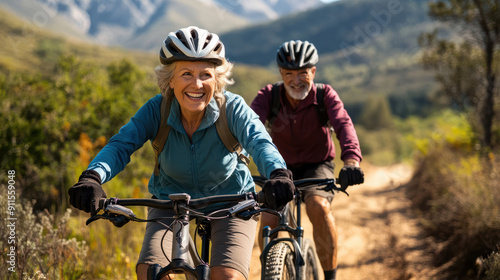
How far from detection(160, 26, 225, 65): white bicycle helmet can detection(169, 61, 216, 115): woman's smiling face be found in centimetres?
5

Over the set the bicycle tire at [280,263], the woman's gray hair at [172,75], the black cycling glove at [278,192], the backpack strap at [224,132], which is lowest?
the bicycle tire at [280,263]

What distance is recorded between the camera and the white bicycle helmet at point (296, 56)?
13.7 feet

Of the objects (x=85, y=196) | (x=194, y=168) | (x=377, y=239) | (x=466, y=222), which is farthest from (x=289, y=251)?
(x=377, y=239)

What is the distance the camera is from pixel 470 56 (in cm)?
1065

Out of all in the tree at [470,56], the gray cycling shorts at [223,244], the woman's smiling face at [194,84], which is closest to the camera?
the gray cycling shorts at [223,244]

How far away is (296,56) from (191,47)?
1738mm

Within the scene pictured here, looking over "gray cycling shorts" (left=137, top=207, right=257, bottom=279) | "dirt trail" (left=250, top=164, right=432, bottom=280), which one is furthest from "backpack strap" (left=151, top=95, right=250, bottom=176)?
"dirt trail" (left=250, top=164, right=432, bottom=280)

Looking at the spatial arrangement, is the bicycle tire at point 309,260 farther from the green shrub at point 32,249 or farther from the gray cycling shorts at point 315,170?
the green shrub at point 32,249

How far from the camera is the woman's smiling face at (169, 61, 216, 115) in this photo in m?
2.70

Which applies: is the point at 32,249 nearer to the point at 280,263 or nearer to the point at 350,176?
the point at 280,263

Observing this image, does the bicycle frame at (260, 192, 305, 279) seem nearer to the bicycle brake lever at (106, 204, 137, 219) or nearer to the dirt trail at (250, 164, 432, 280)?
the bicycle brake lever at (106, 204, 137, 219)

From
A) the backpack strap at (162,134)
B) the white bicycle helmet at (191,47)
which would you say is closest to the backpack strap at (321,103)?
the white bicycle helmet at (191,47)

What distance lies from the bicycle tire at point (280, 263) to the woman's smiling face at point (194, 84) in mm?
1080

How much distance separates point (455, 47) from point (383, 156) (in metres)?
23.4
